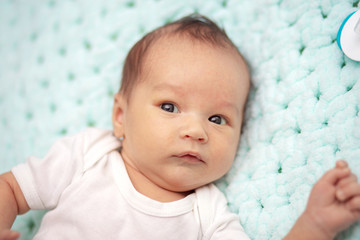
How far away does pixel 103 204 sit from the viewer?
989 mm

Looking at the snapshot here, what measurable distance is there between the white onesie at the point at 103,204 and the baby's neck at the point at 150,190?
31mm

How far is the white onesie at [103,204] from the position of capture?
963 mm

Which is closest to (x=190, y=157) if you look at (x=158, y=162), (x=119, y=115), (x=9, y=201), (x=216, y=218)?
(x=158, y=162)

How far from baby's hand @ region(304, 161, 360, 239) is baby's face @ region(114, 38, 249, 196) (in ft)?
1.04

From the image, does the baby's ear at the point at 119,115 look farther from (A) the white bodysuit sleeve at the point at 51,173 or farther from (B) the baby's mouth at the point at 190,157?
(B) the baby's mouth at the point at 190,157

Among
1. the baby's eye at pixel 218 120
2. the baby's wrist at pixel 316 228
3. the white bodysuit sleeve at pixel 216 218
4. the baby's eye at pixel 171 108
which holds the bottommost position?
the white bodysuit sleeve at pixel 216 218

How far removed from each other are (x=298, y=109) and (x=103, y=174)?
598 mm

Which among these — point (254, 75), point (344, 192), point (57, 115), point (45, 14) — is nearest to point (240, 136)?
point (254, 75)

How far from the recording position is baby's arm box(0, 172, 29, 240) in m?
0.94

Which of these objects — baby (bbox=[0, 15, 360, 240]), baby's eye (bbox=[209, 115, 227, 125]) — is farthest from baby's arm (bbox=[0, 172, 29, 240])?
baby's eye (bbox=[209, 115, 227, 125])

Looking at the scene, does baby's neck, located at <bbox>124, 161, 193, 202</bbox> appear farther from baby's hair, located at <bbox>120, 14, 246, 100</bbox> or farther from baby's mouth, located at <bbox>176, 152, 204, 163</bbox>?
baby's hair, located at <bbox>120, 14, 246, 100</bbox>

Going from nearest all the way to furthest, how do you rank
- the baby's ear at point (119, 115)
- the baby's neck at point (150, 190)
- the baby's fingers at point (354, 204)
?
the baby's fingers at point (354, 204) → the baby's neck at point (150, 190) → the baby's ear at point (119, 115)

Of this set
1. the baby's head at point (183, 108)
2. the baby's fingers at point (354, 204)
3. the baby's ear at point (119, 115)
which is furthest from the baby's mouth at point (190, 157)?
the baby's fingers at point (354, 204)

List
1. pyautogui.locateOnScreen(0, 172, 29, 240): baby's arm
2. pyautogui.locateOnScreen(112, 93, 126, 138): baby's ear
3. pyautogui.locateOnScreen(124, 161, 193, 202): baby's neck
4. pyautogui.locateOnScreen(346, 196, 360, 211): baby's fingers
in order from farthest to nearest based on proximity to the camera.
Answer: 1. pyautogui.locateOnScreen(112, 93, 126, 138): baby's ear
2. pyautogui.locateOnScreen(124, 161, 193, 202): baby's neck
3. pyautogui.locateOnScreen(0, 172, 29, 240): baby's arm
4. pyautogui.locateOnScreen(346, 196, 360, 211): baby's fingers
